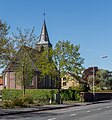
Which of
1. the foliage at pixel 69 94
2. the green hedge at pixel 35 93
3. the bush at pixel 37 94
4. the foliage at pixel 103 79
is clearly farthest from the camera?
the foliage at pixel 103 79

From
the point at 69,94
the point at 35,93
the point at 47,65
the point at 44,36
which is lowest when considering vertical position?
the point at 69,94

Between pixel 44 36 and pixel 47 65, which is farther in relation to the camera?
pixel 44 36

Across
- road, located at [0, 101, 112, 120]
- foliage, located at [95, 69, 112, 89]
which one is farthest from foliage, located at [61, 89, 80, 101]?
foliage, located at [95, 69, 112, 89]

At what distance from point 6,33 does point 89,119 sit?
50.1 feet

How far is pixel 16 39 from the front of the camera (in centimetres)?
4047

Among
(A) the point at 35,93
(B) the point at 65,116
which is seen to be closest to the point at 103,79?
(A) the point at 35,93

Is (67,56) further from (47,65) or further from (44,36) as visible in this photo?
(44,36)

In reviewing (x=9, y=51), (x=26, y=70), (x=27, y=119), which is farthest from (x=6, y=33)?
(x=27, y=119)

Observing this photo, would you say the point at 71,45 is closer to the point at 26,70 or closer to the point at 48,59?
the point at 48,59

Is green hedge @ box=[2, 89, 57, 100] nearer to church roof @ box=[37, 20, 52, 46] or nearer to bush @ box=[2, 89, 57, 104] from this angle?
bush @ box=[2, 89, 57, 104]

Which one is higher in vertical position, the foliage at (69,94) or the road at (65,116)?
the foliage at (69,94)

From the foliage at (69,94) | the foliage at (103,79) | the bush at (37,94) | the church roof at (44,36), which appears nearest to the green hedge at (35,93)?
the bush at (37,94)

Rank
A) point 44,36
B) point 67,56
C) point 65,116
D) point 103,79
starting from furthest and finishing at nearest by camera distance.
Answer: point 103,79 → point 44,36 → point 67,56 → point 65,116

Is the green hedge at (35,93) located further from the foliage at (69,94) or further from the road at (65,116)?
the road at (65,116)
